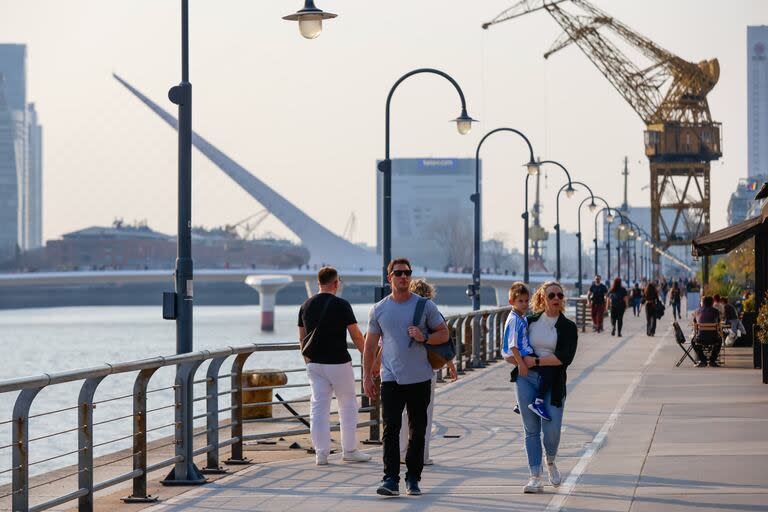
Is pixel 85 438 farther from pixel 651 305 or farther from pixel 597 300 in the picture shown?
pixel 597 300

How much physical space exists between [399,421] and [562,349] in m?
1.46

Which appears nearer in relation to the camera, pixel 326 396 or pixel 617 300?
pixel 326 396

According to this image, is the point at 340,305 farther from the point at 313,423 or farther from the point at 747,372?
the point at 747,372

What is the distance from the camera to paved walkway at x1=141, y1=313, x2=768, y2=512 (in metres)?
11.7

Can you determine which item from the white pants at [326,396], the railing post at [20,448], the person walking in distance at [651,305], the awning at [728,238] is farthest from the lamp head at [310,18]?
the person walking in distance at [651,305]

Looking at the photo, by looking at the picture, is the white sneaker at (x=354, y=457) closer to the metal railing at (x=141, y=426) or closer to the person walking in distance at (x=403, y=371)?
the metal railing at (x=141, y=426)

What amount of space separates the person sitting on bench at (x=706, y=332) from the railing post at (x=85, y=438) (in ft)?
62.7

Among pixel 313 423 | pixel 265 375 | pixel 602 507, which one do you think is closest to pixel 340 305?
pixel 313 423

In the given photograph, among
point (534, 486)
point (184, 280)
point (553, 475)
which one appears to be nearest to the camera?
point (534, 486)

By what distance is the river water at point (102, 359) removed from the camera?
37406mm

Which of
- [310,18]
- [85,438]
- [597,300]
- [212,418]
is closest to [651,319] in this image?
[597,300]

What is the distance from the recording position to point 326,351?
1405 centimetres

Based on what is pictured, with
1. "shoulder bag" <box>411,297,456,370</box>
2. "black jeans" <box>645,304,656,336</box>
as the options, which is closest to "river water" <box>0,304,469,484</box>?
"shoulder bag" <box>411,297,456,370</box>

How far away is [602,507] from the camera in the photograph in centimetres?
1121
